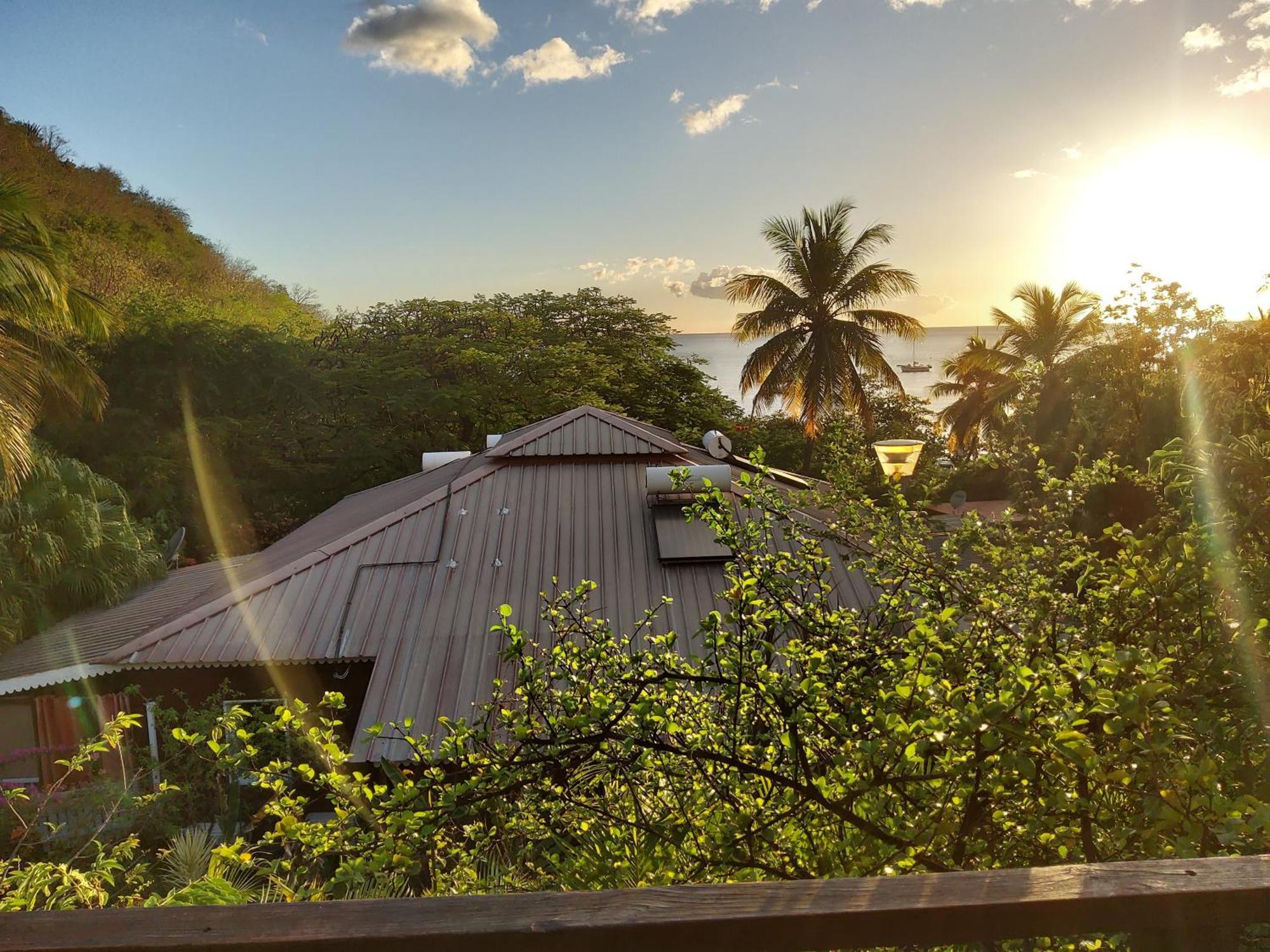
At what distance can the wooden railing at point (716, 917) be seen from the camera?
38.4 inches

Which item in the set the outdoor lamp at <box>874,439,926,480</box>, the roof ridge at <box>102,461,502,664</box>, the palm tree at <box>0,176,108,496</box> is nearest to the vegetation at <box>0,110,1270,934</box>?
the outdoor lamp at <box>874,439,926,480</box>

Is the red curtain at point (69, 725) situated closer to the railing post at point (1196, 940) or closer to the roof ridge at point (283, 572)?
the roof ridge at point (283, 572)

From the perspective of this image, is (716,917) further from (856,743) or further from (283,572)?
(283,572)

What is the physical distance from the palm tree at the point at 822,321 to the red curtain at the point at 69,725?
18.3m

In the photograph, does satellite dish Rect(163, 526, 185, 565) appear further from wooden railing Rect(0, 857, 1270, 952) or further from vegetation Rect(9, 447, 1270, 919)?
wooden railing Rect(0, 857, 1270, 952)

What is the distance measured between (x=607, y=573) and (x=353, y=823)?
7.55 meters

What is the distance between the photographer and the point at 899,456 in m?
6.59

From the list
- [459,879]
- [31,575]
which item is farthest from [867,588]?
[31,575]

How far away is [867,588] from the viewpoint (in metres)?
9.41

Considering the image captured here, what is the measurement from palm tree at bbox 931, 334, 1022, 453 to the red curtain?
2401 cm

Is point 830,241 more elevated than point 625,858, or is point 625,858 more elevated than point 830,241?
point 830,241

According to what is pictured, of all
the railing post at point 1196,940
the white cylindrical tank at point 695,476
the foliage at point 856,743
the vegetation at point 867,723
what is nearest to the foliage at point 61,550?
the vegetation at point 867,723

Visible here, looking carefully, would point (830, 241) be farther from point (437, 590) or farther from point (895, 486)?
point (895, 486)

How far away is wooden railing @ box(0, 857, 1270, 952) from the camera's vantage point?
0.98 meters
